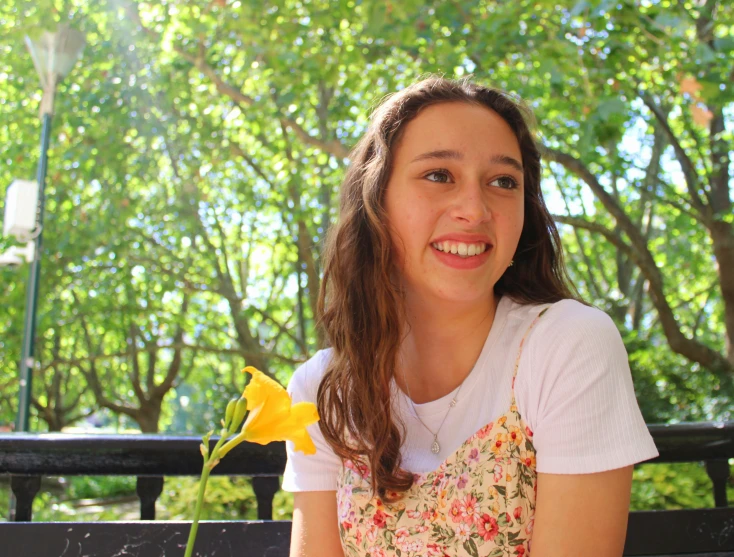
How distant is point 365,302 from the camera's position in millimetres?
1884

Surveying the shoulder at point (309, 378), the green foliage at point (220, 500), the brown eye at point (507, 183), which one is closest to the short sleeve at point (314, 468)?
the shoulder at point (309, 378)

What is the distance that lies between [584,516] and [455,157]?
31.3 inches

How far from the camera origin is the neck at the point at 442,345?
1817 millimetres

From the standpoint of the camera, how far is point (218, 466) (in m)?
1.87

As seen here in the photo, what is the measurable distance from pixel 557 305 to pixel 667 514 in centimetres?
60

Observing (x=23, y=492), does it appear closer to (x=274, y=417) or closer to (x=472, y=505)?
(x=472, y=505)

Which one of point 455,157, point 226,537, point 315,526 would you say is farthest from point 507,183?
point 226,537

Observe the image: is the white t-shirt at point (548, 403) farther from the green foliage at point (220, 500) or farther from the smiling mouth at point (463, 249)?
the green foliage at point (220, 500)

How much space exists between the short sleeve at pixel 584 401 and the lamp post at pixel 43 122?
5134 mm

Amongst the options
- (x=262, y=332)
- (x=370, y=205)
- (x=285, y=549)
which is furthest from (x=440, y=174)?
(x=262, y=332)

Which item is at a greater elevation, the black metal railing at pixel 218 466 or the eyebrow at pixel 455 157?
the eyebrow at pixel 455 157

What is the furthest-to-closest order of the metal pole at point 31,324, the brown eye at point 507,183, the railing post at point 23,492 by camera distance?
the metal pole at point 31,324, the railing post at point 23,492, the brown eye at point 507,183

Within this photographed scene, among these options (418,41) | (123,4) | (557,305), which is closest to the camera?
(557,305)

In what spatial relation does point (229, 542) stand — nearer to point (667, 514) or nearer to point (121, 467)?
point (121, 467)
